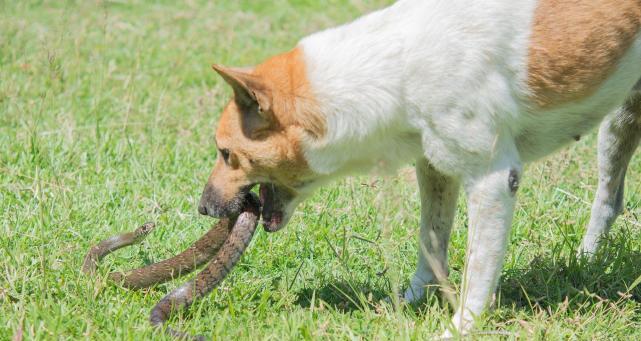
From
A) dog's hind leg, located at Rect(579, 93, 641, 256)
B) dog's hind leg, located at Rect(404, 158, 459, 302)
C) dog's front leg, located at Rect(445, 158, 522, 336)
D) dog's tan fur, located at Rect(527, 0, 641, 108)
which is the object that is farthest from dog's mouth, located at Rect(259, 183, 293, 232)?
dog's hind leg, located at Rect(579, 93, 641, 256)

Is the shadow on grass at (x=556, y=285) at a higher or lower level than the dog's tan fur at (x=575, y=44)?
lower

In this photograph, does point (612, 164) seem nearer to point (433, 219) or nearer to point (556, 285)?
point (556, 285)

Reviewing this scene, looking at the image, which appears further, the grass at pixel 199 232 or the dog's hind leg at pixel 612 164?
the dog's hind leg at pixel 612 164

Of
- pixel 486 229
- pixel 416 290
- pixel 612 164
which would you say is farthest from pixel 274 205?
pixel 612 164

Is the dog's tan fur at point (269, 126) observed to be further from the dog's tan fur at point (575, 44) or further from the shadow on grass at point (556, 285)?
the dog's tan fur at point (575, 44)

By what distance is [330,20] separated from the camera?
9555 millimetres

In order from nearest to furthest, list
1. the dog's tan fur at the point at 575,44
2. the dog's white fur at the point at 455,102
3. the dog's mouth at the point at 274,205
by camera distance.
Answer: the dog's white fur at the point at 455,102
the dog's tan fur at the point at 575,44
the dog's mouth at the point at 274,205

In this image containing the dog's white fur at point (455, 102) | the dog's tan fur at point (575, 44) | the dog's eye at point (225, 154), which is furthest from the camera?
the dog's eye at point (225, 154)

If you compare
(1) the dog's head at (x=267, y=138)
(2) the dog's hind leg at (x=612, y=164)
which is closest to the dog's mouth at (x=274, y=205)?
(1) the dog's head at (x=267, y=138)

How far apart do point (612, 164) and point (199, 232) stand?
2.18 meters

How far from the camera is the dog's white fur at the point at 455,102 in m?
4.04

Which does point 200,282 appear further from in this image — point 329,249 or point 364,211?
point 364,211

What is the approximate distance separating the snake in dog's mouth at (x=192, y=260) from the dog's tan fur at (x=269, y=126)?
150 millimetres

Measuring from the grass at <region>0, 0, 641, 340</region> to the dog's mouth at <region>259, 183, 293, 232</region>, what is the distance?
28cm
